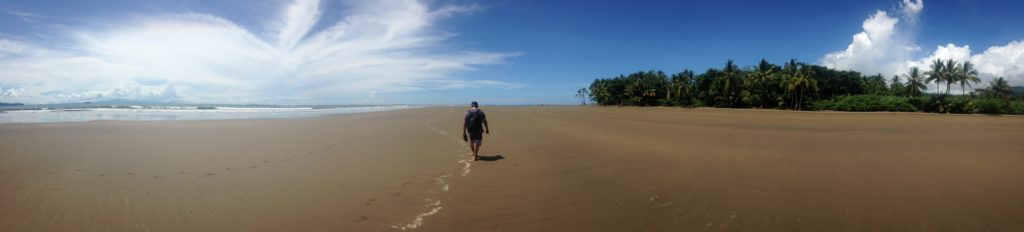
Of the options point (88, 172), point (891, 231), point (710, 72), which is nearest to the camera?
point (891, 231)

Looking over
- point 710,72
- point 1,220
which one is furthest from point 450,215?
point 710,72

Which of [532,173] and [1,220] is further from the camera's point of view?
[532,173]

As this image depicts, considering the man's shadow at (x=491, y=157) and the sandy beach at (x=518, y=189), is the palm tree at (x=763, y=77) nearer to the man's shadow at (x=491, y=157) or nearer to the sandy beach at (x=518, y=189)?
the sandy beach at (x=518, y=189)

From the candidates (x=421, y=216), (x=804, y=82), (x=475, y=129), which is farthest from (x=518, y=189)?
(x=804, y=82)

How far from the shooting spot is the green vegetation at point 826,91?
132 feet

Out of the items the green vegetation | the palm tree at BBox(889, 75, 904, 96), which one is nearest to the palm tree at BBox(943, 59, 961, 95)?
the green vegetation

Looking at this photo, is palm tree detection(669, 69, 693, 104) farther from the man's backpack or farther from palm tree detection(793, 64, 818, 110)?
the man's backpack

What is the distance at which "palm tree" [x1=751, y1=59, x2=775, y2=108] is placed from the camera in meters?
59.3

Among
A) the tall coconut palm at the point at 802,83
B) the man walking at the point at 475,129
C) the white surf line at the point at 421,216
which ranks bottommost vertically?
the white surf line at the point at 421,216

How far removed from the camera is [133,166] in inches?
320

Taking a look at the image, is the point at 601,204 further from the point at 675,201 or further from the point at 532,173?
the point at 532,173

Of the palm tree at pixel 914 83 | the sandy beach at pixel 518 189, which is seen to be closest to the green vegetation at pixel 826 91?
the palm tree at pixel 914 83

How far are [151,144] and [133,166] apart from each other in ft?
14.7

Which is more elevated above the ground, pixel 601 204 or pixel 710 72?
pixel 710 72
